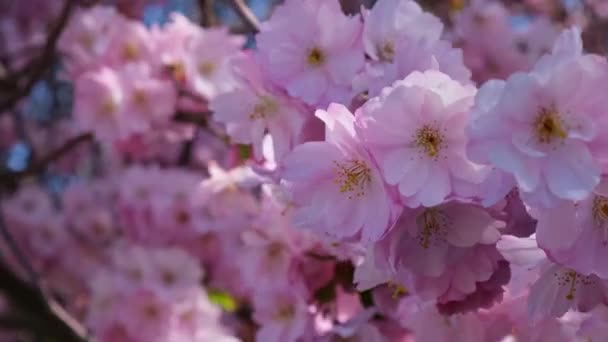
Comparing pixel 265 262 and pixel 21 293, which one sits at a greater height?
pixel 265 262

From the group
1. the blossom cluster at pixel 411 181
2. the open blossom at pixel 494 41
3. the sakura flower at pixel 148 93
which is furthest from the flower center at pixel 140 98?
the open blossom at pixel 494 41

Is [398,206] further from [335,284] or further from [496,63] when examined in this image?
[496,63]

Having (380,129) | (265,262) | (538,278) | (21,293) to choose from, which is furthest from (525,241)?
(21,293)

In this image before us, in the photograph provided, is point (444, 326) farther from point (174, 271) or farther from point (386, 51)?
point (174, 271)

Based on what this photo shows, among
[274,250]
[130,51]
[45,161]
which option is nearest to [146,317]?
[45,161]

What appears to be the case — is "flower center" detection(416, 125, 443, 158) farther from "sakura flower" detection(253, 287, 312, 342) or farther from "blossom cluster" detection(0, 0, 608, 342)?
"sakura flower" detection(253, 287, 312, 342)

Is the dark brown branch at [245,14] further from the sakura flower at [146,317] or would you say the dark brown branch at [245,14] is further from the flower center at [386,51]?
the sakura flower at [146,317]

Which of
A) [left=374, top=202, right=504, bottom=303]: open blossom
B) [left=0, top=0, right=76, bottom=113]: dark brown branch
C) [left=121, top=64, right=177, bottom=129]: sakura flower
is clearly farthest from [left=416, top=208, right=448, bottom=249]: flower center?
[left=121, top=64, right=177, bottom=129]: sakura flower
